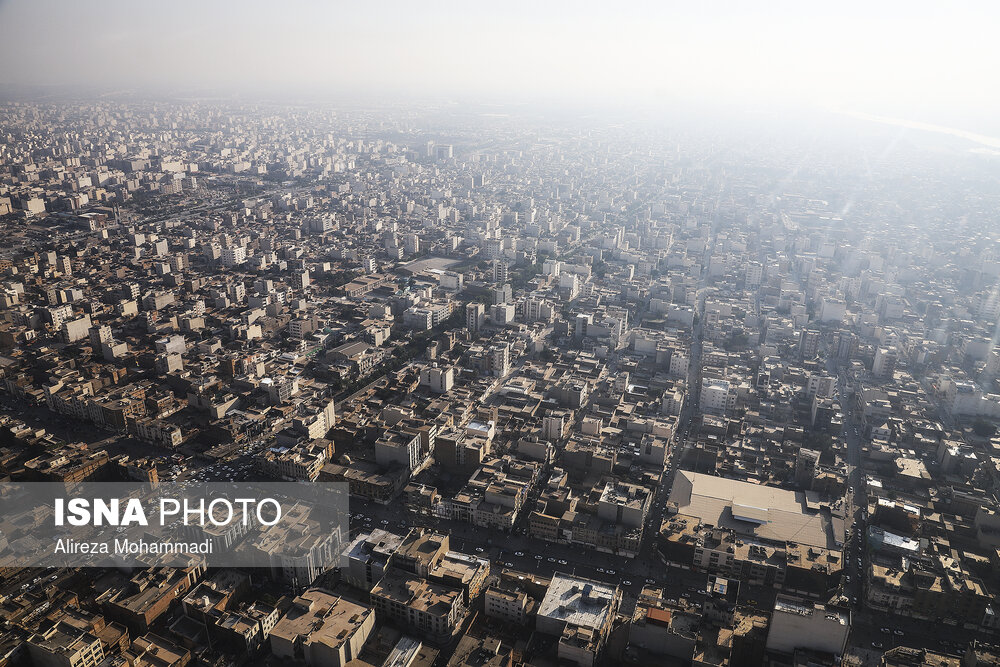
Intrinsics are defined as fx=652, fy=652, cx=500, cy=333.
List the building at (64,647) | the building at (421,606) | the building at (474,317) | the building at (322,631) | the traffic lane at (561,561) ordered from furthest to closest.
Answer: the building at (474,317)
the traffic lane at (561,561)
the building at (421,606)
the building at (322,631)
the building at (64,647)

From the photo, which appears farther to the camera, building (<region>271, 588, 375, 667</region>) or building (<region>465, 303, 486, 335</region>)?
building (<region>465, 303, 486, 335</region>)

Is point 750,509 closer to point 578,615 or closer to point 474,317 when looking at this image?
point 578,615

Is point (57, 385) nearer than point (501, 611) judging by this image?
No

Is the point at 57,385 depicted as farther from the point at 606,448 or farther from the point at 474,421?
the point at 606,448

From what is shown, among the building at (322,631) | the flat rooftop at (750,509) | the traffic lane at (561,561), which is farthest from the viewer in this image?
the flat rooftop at (750,509)

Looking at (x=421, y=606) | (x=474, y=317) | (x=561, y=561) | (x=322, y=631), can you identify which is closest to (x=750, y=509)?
(x=561, y=561)

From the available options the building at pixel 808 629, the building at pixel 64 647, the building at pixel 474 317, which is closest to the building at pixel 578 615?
the building at pixel 808 629

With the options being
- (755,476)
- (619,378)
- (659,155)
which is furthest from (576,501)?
(659,155)

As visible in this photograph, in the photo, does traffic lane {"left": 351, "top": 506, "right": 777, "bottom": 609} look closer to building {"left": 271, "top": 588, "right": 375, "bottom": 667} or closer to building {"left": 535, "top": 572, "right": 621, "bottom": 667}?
building {"left": 535, "top": 572, "right": 621, "bottom": 667}

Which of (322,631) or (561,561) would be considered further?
(561,561)

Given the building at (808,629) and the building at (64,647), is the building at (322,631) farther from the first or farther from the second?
the building at (808,629)

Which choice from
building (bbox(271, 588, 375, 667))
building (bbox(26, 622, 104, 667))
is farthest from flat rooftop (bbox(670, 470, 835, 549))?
building (bbox(26, 622, 104, 667))
